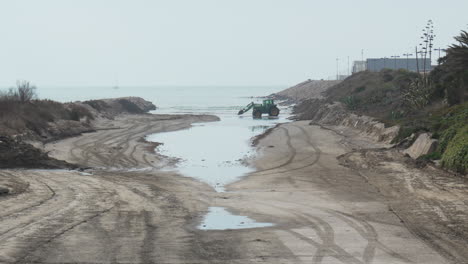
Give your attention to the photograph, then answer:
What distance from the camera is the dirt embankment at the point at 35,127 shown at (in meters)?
26.0

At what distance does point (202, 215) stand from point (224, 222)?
1.12 m

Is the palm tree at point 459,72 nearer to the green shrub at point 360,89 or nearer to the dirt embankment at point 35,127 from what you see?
the dirt embankment at point 35,127

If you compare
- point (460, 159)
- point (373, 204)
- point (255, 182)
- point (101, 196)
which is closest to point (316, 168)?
point (255, 182)

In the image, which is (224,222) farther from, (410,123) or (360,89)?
(360,89)

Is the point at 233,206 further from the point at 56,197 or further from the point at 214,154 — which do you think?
the point at 214,154

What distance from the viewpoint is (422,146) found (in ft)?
88.7

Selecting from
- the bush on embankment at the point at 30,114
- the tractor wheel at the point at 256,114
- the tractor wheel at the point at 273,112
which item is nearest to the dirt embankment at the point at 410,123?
the tractor wheel at the point at 273,112

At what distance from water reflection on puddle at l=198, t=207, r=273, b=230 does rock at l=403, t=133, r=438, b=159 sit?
13.0 meters

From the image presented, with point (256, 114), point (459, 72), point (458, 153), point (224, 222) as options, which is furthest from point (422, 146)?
point (256, 114)

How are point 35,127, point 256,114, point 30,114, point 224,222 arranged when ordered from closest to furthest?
point 224,222, point 35,127, point 30,114, point 256,114

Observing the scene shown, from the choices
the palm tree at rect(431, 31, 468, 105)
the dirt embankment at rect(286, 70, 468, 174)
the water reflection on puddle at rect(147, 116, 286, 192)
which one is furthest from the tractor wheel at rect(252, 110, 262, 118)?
the palm tree at rect(431, 31, 468, 105)

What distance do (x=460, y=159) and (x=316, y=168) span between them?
6.78 m

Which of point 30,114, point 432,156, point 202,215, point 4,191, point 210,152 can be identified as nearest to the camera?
point 202,215

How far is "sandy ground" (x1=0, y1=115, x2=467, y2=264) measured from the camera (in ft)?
36.6
